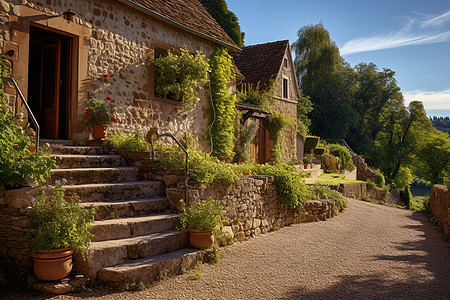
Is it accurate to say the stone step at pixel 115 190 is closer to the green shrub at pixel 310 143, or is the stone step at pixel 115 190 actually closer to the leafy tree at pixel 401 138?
the green shrub at pixel 310 143

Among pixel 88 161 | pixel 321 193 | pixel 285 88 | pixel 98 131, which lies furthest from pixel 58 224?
pixel 285 88

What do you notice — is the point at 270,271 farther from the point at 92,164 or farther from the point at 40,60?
the point at 40,60

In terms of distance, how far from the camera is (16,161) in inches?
182

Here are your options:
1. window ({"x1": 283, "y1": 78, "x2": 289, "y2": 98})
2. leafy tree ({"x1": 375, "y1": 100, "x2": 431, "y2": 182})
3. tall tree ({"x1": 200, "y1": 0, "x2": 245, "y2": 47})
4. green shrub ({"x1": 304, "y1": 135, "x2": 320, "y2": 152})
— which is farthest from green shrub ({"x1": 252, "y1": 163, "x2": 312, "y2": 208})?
leafy tree ({"x1": 375, "y1": 100, "x2": 431, "y2": 182})

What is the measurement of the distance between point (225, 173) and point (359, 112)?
39.4 meters

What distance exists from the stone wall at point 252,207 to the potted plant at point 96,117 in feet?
9.65

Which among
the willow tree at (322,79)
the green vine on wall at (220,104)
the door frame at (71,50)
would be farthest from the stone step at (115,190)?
the willow tree at (322,79)

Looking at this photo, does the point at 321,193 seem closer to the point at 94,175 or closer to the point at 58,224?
the point at 94,175

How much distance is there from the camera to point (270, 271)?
510 cm

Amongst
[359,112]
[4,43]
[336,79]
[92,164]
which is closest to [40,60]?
[4,43]

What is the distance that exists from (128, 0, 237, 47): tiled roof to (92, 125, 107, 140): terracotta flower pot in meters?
3.05

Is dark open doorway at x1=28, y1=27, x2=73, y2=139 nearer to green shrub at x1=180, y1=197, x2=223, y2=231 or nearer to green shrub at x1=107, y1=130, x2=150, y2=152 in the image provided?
green shrub at x1=107, y1=130, x2=150, y2=152

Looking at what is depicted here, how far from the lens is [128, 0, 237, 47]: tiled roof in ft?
30.6

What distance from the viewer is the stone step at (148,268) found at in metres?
4.11
